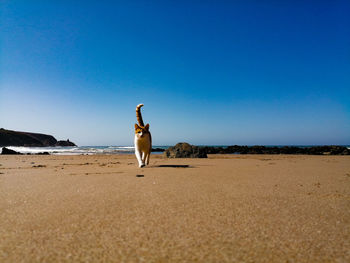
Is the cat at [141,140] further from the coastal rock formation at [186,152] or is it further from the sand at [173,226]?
the coastal rock formation at [186,152]

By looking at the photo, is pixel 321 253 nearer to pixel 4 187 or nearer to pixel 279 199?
pixel 279 199

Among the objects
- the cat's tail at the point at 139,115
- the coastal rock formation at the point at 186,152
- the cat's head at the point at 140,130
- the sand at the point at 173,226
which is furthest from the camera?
the coastal rock formation at the point at 186,152

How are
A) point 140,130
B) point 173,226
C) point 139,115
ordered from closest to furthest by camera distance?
1. point 173,226
2. point 140,130
3. point 139,115

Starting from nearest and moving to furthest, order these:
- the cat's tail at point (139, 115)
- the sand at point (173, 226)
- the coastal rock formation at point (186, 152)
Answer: the sand at point (173, 226), the cat's tail at point (139, 115), the coastal rock formation at point (186, 152)

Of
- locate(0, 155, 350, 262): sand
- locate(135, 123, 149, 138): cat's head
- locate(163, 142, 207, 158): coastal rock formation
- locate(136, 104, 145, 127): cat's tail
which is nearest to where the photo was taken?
locate(0, 155, 350, 262): sand

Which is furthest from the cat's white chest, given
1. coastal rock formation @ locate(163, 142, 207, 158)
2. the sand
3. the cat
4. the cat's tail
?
coastal rock formation @ locate(163, 142, 207, 158)

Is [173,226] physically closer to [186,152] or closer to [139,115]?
[139,115]

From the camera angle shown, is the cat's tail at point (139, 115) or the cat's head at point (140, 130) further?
the cat's tail at point (139, 115)

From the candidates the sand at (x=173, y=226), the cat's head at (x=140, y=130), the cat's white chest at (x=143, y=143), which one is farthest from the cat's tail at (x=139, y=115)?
the sand at (x=173, y=226)

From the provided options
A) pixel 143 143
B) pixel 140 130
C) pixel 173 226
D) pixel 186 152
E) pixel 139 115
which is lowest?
pixel 173 226

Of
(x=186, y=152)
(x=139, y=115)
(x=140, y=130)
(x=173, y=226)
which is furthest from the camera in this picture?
(x=186, y=152)

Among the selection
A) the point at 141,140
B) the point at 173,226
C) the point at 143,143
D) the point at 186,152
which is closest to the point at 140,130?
the point at 141,140

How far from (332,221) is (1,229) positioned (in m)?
2.53

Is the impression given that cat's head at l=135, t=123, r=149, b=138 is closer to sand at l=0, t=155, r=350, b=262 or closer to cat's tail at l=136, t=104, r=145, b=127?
cat's tail at l=136, t=104, r=145, b=127
